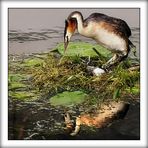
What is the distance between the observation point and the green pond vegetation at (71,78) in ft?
5.00

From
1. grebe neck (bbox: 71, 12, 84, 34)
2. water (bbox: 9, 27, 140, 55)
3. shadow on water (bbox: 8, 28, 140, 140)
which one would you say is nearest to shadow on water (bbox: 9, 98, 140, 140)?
shadow on water (bbox: 8, 28, 140, 140)

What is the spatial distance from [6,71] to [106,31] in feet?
1.62

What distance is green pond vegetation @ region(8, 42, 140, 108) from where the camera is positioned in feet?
5.00

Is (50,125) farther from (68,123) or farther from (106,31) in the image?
(106,31)

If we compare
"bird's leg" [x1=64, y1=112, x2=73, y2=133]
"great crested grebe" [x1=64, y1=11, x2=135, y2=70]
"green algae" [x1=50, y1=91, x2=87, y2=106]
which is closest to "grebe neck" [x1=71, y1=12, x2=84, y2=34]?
"great crested grebe" [x1=64, y1=11, x2=135, y2=70]

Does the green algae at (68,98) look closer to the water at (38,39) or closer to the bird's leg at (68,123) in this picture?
the bird's leg at (68,123)

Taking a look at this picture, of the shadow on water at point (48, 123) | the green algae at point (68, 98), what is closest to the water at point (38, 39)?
the shadow on water at point (48, 123)

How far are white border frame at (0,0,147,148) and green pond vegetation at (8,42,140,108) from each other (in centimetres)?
3

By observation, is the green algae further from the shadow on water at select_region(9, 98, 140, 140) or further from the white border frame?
the white border frame

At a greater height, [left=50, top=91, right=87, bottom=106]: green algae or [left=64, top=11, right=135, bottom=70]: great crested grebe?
[left=64, top=11, right=135, bottom=70]: great crested grebe

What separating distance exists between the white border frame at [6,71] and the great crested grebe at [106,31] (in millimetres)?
59

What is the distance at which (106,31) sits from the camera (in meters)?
1.56

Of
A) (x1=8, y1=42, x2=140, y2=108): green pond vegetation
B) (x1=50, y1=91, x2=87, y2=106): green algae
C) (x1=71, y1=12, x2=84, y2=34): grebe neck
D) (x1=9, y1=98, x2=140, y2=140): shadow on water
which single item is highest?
(x1=71, y1=12, x2=84, y2=34): grebe neck

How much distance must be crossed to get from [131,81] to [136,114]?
0.15 meters
